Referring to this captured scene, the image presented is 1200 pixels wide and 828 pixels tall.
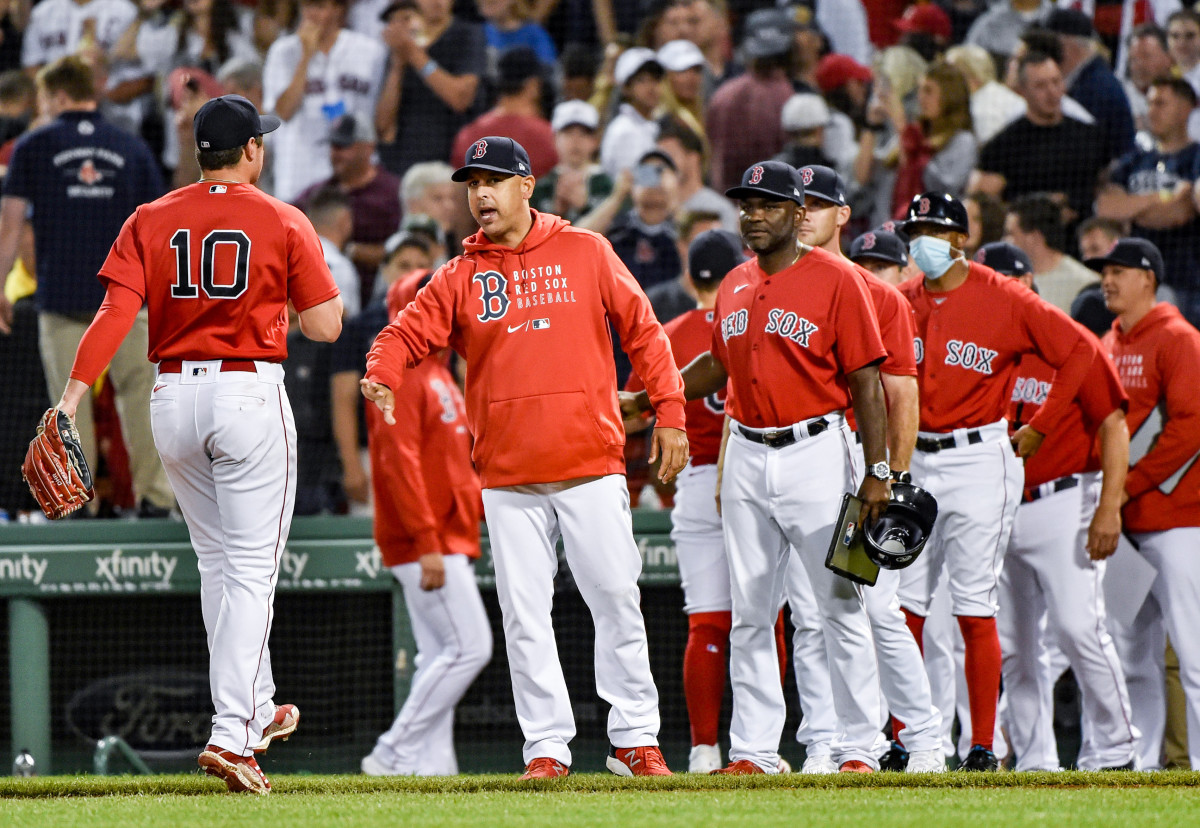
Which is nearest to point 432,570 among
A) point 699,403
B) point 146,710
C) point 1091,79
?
point 699,403

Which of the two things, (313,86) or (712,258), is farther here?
(313,86)

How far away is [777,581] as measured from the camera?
510cm

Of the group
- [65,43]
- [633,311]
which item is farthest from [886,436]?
[65,43]

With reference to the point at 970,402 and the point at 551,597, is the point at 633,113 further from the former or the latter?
the point at 551,597

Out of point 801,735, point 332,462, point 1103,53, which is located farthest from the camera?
point 1103,53

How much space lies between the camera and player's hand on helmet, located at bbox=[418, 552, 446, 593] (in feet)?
21.4

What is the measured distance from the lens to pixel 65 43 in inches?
413

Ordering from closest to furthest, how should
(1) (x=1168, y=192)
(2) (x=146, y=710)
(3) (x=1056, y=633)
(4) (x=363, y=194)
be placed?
(3) (x=1056, y=633) → (2) (x=146, y=710) → (1) (x=1168, y=192) → (4) (x=363, y=194)

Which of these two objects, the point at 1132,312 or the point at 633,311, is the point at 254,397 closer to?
the point at 633,311

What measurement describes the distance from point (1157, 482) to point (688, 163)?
382 centimetres

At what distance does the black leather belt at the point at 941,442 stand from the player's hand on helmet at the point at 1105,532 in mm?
619

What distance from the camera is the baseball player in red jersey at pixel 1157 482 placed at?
19.9 feet

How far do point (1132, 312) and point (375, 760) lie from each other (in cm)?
375

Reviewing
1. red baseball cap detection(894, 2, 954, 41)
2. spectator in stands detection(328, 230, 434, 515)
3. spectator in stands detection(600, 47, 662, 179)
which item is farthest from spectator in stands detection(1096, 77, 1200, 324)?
spectator in stands detection(328, 230, 434, 515)
